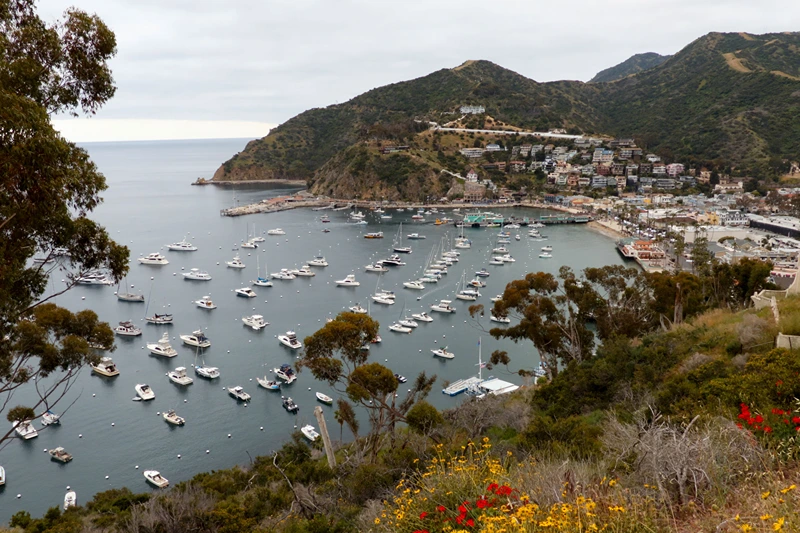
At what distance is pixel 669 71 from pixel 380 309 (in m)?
143

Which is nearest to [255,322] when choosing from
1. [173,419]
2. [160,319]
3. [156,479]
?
[160,319]

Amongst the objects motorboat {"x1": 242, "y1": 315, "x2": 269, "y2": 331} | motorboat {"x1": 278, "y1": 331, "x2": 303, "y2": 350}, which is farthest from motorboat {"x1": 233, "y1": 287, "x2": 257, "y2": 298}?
motorboat {"x1": 278, "y1": 331, "x2": 303, "y2": 350}

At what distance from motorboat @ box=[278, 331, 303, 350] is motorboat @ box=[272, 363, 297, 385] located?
325 centimetres

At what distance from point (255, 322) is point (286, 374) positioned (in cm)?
817

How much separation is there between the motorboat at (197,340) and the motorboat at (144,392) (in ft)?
17.0

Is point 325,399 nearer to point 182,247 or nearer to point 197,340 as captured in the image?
point 197,340

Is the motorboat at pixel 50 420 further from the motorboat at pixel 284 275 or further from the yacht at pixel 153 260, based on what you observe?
the yacht at pixel 153 260

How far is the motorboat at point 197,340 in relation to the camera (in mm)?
29538

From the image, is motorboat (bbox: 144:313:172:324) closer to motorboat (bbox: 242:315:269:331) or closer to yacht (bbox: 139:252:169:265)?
motorboat (bbox: 242:315:269:331)

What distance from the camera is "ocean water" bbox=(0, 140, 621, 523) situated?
19.5 metres

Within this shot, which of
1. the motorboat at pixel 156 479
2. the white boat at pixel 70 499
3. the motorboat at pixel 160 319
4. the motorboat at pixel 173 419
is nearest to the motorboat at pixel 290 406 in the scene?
the motorboat at pixel 173 419

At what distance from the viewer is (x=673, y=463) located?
4.49m

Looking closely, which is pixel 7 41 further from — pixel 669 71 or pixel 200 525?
pixel 669 71

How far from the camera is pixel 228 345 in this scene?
1180 inches
